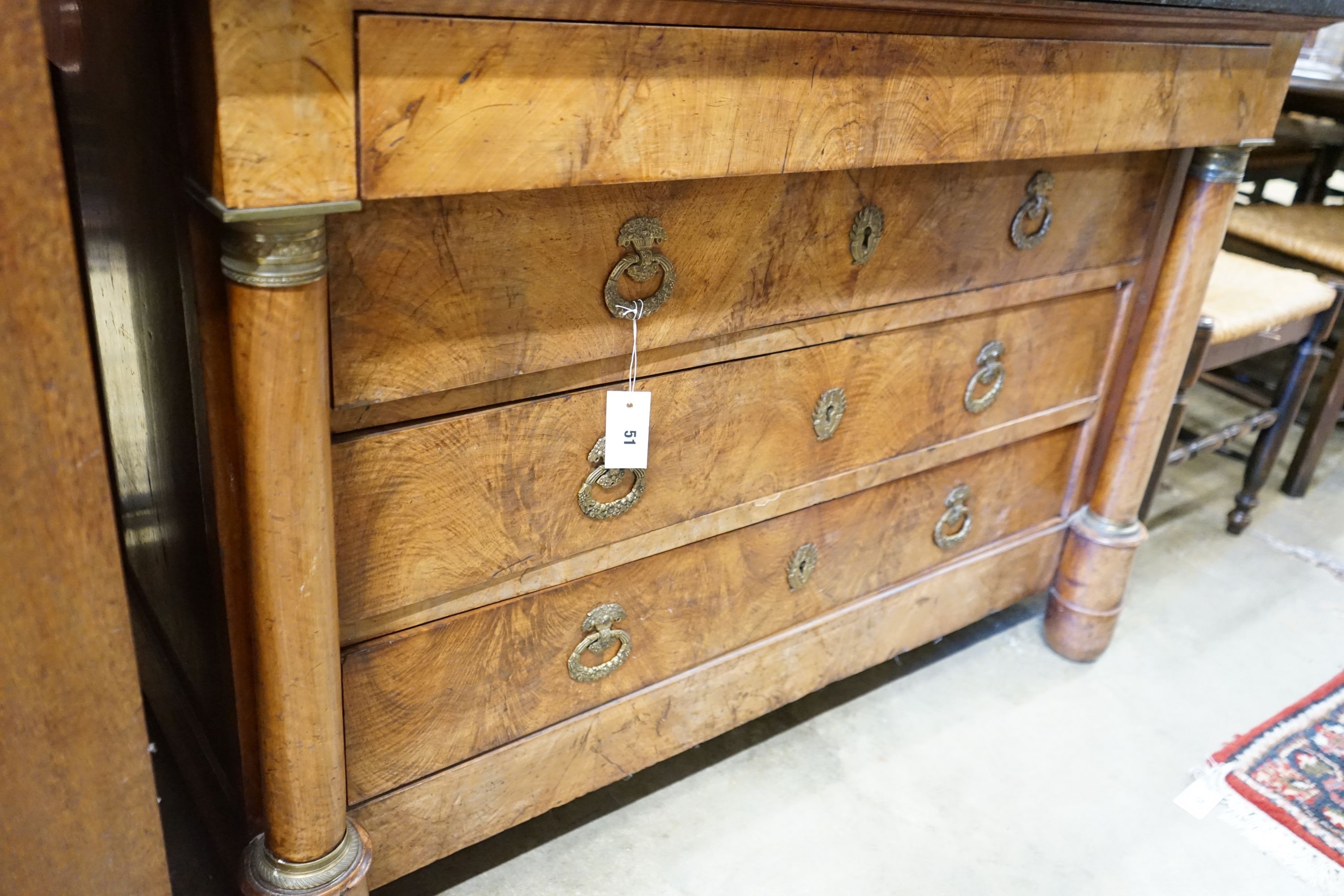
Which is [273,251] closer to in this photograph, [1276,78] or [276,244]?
[276,244]

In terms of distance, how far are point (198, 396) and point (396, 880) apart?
623mm

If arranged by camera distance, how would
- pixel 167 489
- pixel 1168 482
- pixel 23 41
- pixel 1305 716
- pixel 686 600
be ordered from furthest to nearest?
pixel 1168 482 < pixel 1305 716 < pixel 686 600 < pixel 167 489 < pixel 23 41

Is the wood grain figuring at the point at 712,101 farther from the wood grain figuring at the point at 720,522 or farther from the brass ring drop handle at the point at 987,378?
the wood grain figuring at the point at 720,522

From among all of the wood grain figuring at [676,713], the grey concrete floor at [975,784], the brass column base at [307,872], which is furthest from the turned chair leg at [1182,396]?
the brass column base at [307,872]

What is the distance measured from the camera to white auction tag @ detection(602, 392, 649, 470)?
0.88m

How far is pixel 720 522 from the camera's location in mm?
1031

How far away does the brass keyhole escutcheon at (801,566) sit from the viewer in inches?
44.7

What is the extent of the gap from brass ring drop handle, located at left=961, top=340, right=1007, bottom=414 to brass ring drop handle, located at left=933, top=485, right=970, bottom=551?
0.12 metres

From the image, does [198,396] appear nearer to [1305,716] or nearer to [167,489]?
[167,489]

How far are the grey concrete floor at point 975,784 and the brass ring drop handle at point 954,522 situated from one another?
0.25 metres

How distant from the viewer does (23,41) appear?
478 mm

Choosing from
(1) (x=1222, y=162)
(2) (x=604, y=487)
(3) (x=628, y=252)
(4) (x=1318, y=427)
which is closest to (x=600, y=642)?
(2) (x=604, y=487)

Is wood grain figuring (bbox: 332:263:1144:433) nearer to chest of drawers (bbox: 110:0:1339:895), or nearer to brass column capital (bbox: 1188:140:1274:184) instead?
chest of drawers (bbox: 110:0:1339:895)

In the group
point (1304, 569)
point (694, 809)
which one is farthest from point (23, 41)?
point (1304, 569)
